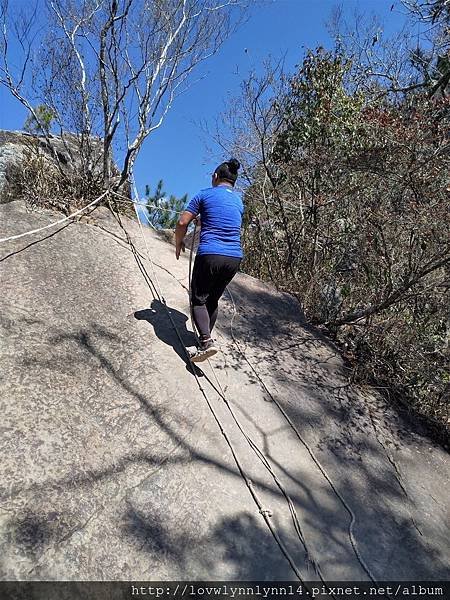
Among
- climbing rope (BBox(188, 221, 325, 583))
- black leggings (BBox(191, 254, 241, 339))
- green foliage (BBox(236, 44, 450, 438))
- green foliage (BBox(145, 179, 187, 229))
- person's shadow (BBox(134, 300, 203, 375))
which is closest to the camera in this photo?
climbing rope (BBox(188, 221, 325, 583))

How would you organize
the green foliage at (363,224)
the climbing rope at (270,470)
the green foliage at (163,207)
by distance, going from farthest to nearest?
the green foliage at (163,207), the green foliage at (363,224), the climbing rope at (270,470)

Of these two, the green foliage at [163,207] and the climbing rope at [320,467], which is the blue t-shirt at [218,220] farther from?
the green foliage at [163,207]

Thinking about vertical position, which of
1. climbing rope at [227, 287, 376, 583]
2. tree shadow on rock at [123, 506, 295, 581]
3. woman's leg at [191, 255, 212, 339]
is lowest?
tree shadow on rock at [123, 506, 295, 581]

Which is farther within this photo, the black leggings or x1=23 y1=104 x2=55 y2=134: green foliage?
x1=23 y1=104 x2=55 y2=134: green foliage

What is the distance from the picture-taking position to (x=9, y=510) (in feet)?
7.16

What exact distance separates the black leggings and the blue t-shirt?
0.06 meters

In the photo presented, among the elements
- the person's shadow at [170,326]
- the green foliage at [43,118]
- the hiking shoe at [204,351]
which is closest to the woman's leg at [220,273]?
the hiking shoe at [204,351]

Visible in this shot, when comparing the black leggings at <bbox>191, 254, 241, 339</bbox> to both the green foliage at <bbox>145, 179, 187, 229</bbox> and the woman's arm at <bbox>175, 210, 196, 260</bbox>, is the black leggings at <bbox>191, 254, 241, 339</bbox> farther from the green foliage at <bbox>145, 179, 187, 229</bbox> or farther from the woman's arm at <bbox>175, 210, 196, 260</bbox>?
→ the green foliage at <bbox>145, 179, 187, 229</bbox>

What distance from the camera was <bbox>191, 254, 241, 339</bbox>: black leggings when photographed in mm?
3289

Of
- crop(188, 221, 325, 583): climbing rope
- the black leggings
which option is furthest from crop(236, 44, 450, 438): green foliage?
the black leggings

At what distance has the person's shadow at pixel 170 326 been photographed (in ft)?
12.2

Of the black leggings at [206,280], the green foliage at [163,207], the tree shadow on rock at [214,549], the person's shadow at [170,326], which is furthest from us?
the green foliage at [163,207]

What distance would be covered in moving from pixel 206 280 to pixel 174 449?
1306mm

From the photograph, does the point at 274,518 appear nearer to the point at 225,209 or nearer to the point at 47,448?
the point at 47,448
